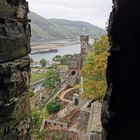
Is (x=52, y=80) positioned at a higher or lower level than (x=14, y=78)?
lower

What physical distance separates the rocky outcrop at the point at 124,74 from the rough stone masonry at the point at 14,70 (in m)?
3.36

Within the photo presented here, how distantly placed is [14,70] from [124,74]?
13.0 feet

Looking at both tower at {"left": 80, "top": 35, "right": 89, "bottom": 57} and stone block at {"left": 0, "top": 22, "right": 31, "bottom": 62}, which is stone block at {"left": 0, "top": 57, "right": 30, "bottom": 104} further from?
tower at {"left": 80, "top": 35, "right": 89, "bottom": 57}

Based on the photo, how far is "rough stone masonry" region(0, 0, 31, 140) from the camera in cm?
1154

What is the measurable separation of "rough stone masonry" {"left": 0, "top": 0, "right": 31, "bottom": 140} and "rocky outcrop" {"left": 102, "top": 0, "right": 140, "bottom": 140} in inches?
132

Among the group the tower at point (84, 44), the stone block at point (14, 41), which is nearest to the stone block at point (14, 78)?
the stone block at point (14, 41)

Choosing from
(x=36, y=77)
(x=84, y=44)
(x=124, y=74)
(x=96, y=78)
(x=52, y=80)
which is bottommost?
(x=36, y=77)

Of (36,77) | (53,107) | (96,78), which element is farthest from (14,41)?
(36,77)

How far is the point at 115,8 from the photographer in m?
9.81

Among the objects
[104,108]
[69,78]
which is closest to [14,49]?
[104,108]

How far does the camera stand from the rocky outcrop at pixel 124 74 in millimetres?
9586

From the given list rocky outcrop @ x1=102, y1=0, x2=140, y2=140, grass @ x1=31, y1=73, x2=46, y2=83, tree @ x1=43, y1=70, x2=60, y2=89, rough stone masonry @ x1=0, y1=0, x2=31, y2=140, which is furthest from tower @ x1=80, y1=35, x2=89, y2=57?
rocky outcrop @ x1=102, y1=0, x2=140, y2=140

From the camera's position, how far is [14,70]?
1211 cm

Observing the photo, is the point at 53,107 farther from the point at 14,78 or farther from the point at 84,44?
the point at 14,78
